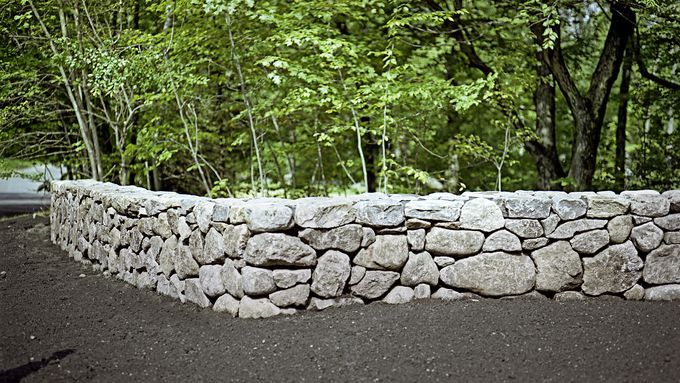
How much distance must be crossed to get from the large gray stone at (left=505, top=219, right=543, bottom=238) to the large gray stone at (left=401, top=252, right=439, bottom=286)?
2.02ft

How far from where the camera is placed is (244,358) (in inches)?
155

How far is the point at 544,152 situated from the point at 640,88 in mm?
1891

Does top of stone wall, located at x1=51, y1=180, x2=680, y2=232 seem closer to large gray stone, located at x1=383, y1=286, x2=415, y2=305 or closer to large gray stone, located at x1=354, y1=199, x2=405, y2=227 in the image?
large gray stone, located at x1=354, y1=199, x2=405, y2=227

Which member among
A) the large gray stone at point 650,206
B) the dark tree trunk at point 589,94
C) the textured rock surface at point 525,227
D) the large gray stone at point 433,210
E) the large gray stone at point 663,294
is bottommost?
the large gray stone at point 663,294

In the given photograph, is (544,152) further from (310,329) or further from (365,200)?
(310,329)

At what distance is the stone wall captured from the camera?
462cm

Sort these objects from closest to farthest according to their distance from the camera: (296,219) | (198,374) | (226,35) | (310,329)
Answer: (198,374) → (310,329) → (296,219) → (226,35)

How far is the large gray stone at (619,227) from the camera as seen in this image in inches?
190

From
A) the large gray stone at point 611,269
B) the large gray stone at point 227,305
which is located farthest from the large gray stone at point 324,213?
the large gray stone at point 611,269

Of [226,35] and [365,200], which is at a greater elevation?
[226,35]

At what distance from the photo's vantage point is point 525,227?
4.77m

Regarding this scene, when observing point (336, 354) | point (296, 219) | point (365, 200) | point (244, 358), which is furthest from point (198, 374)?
point (365, 200)

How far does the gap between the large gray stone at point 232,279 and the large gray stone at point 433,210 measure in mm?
1297

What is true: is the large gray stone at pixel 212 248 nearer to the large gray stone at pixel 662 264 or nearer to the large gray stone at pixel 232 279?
the large gray stone at pixel 232 279
